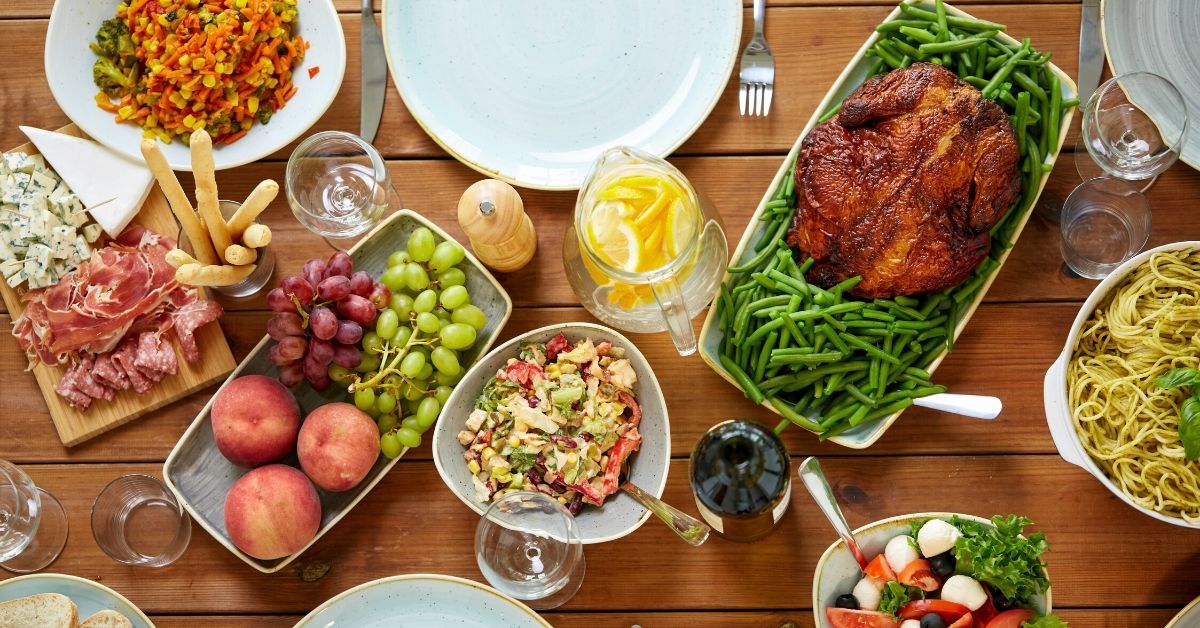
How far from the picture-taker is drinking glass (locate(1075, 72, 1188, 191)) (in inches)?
65.9

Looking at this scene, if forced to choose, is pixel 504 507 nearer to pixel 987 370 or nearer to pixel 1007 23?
pixel 987 370

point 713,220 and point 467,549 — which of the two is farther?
point 467,549

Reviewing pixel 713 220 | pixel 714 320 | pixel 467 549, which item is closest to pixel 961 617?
pixel 714 320

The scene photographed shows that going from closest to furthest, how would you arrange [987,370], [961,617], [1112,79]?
[961,617]
[1112,79]
[987,370]

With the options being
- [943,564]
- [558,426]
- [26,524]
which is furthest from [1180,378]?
[26,524]

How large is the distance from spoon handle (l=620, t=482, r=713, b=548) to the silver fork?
75 cm

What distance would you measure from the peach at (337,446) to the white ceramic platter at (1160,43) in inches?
59.4

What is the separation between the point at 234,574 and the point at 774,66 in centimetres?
142

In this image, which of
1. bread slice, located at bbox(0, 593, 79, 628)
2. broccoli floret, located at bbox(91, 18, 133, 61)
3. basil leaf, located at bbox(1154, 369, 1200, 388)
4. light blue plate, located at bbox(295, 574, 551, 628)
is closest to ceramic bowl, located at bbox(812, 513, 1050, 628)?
basil leaf, located at bbox(1154, 369, 1200, 388)

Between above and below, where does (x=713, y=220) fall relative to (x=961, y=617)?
above

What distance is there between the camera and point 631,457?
176cm

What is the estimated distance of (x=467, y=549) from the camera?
1.83 m

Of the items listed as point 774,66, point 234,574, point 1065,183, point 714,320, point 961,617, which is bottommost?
point 234,574

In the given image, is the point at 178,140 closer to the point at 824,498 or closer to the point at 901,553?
the point at 824,498
